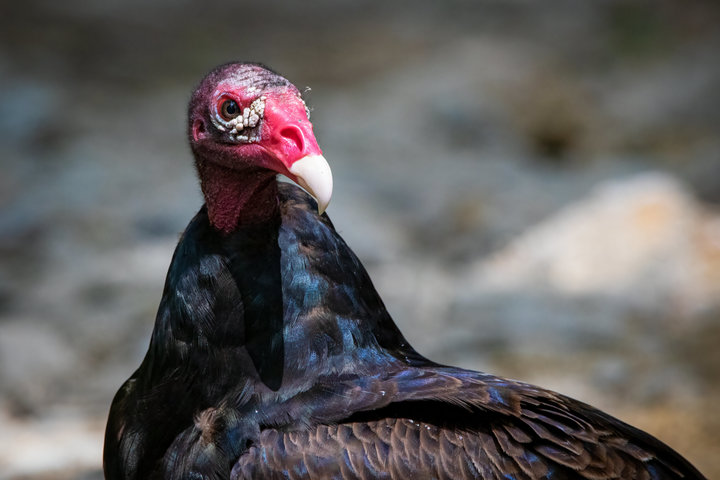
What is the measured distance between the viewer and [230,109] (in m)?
2.67

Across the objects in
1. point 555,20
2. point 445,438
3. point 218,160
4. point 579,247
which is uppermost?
point 555,20

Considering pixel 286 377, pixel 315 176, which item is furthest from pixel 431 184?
pixel 315 176

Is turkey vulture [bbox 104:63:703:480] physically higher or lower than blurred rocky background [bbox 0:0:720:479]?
lower

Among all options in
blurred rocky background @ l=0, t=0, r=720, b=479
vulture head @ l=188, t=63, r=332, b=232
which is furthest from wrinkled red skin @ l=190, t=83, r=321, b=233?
blurred rocky background @ l=0, t=0, r=720, b=479

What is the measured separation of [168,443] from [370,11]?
22.9 ft

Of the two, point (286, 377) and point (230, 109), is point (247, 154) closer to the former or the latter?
point (230, 109)

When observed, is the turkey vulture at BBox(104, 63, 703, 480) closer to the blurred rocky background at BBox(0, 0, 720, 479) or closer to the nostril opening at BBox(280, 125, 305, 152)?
the nostril opening at BBox(280, 125, 305, 152)

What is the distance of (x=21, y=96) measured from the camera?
25.3ft

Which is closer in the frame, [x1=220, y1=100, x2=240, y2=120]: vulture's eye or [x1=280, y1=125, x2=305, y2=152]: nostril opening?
[x1=280, y1=125, x2=305, y2=152]: nostril opening

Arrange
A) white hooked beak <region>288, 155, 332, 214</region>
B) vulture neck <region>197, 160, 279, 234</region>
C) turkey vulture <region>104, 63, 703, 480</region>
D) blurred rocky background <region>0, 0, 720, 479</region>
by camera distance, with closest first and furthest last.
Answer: white hooked beak <region>288, 155, 332, 214</region>
turkey vulture <region>104, 63, 703, 480</region>
vulture neck <region>197, 160, 279, 234</region>
blurred rocky background <region>0, 0, 720, 479</region>

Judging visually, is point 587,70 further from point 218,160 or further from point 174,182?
point 218,160

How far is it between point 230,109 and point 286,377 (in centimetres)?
76

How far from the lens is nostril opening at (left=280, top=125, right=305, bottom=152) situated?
2.53m

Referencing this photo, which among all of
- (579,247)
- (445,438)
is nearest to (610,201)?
(579,247)
